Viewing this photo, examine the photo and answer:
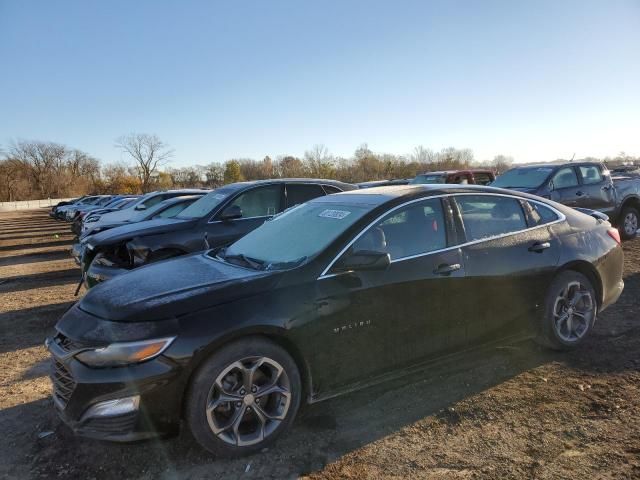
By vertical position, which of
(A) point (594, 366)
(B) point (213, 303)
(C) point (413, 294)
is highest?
(B) point (213, 303)

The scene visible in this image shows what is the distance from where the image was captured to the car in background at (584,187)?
1024cm

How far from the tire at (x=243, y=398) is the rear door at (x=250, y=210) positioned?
13.9 ft

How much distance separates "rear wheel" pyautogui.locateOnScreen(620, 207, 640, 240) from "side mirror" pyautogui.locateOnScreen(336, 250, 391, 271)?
1006 cm

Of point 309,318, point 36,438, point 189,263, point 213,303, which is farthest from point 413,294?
point 36,438

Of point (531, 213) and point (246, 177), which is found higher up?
point (246, 177)

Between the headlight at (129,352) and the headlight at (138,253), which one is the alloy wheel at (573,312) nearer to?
the headlight at (129,352)

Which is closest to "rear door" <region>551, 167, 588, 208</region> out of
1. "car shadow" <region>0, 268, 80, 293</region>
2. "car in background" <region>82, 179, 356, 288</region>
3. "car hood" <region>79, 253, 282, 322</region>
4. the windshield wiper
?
"car in background" <region>82, 179, 356, 288</region>

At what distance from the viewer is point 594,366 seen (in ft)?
13.8

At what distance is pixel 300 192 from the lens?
25.2 ft

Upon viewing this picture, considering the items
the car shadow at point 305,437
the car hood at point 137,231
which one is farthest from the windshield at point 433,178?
the car shadow at point 305,437

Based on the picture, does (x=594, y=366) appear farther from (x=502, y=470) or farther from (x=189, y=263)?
(x=189, y=263)

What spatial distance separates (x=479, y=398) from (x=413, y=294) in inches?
38.9

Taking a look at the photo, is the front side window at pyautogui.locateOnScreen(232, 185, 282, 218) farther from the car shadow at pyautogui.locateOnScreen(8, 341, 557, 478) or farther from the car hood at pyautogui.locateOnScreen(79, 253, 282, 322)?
the car shadow at pyautogui.locateOnScreen(8, 341, 557, 478)

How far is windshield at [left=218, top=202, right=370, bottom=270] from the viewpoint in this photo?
3.58m
